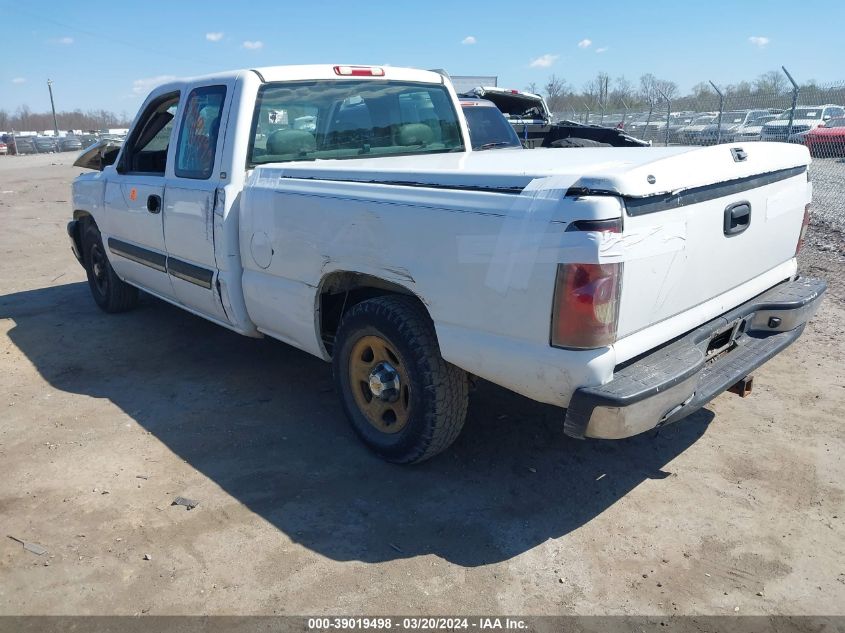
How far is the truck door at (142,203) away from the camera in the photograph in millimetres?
4938

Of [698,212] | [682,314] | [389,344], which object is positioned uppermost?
[698,212]

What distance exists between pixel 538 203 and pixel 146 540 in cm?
226

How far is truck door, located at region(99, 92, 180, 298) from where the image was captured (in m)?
→ 4.94

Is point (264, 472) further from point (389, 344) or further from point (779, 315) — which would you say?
point (779, 315)

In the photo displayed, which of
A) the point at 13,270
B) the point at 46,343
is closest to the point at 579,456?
the point at 46,343

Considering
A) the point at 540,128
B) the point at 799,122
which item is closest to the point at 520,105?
the point at 540,128

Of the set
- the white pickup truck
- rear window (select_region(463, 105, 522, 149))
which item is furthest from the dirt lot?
rear window (select_region(463, 105, 522, 149))

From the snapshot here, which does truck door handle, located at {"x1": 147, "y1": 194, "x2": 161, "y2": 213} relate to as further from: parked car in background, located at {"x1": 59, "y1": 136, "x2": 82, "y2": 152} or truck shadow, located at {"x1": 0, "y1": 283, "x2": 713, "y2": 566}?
parked car in background, located at {"x1": 59, "y1": 136, "x2": 82, "y2": 152}

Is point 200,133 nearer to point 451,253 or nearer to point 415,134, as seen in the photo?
point 415,134

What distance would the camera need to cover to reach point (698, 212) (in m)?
2.79

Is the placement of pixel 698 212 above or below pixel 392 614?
above

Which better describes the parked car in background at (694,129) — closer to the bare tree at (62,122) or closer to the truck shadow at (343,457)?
the truck shadow at (343,457)

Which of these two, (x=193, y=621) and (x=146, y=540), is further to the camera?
(x=146, y=540)

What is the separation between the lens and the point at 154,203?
4.83 m
